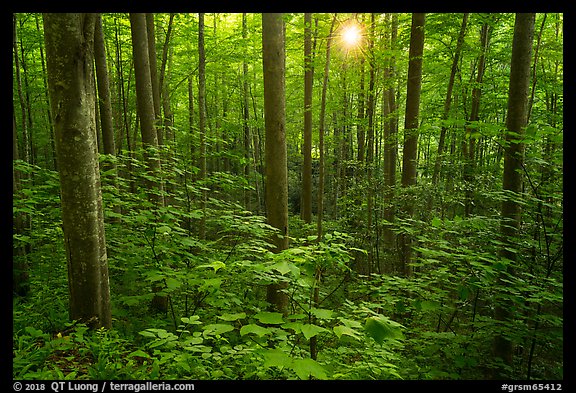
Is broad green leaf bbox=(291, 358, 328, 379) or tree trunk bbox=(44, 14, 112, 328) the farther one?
tree trunk bbox=(44, 14, 112, 328)

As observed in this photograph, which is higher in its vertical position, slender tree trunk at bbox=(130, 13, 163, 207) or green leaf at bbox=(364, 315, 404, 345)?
slender tree trunk at bbox=(130, 13, 163, 207)

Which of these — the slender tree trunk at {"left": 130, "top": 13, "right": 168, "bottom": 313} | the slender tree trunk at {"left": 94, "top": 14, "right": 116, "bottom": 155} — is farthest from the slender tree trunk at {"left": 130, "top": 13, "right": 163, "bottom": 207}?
the slender tree trunk at {"left": 94, "top": 14, "right": 116, "bottom": 155}

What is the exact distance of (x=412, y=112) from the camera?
7883 millimetres

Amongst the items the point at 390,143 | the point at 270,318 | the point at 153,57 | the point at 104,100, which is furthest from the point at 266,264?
the point at 153,57

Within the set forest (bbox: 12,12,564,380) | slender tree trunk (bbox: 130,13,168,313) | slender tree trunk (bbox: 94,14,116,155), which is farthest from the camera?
slender tree trunk (bbox: 94,14,116,155)

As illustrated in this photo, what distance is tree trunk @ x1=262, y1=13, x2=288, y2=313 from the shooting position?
529 centimetres

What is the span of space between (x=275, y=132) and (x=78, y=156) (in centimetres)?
293

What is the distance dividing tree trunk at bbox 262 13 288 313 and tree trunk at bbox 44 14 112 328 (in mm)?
2587

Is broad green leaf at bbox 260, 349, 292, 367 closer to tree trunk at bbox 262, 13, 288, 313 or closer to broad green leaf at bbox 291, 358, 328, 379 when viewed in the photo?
broad green leaf at bbox 291, 358, 328, 379
